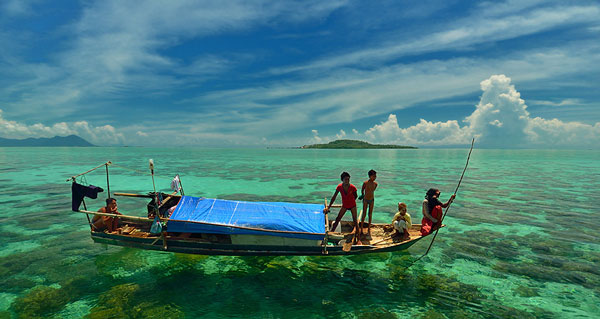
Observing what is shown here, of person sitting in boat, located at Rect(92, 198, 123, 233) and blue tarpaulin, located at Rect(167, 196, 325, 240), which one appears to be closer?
blue tarpaulin, located at Rect(167, 196, 325, 240)

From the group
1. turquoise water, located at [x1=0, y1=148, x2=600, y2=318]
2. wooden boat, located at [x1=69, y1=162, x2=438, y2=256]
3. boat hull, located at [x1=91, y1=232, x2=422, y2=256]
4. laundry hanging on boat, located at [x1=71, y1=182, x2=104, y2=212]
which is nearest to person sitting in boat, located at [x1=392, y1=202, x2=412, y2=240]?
wooden boat, located at [x1=69, y1=162, x2=438, y2=256]

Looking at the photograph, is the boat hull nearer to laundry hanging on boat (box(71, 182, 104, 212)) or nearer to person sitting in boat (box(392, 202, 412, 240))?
person sitting in boat (box(392, 202, 412, 240))

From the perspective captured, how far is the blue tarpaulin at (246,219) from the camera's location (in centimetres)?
971

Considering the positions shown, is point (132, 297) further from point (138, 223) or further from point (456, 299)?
point (456, 299)

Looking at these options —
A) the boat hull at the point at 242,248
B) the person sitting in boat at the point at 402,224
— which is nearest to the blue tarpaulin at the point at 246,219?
the boat hull at the point at 242,248

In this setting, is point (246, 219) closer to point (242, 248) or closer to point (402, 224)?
point (242, 248)

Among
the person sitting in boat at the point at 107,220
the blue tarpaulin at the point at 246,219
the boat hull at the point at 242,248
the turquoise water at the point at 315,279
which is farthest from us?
the person sitting in boat at the point at 107,220

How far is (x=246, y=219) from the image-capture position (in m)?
10.1

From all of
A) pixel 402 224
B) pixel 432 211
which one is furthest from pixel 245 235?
pixel 432 211

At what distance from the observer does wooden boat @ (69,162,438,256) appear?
9781 mm

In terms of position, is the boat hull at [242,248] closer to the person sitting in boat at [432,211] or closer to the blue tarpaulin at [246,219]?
the blue tarpaulin at [246,219]

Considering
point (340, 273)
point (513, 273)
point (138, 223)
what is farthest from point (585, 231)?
point (138, 223)

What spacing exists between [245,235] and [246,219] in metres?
0.59

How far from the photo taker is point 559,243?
13.4m
